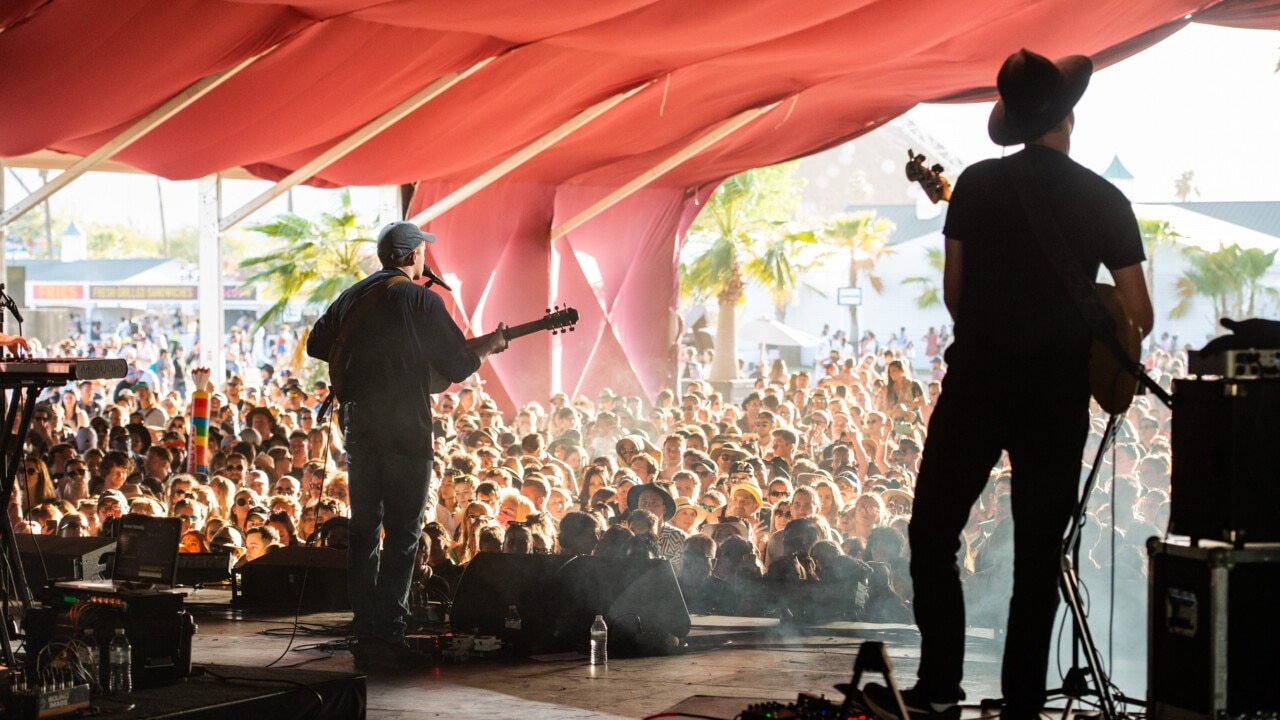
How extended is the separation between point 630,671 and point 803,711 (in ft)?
6.05

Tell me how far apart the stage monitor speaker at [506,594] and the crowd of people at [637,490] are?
309 millimetres

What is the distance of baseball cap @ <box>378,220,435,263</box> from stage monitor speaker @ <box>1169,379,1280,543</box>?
335 cm

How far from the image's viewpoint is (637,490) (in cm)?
730

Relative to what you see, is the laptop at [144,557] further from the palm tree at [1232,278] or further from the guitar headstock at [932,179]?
the palm tree at [1232,278]

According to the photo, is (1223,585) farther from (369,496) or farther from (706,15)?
(706,15)

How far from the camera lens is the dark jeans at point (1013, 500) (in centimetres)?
320

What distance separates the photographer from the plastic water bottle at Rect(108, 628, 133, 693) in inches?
169

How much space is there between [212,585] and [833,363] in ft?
37.5

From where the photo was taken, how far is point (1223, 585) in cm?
316

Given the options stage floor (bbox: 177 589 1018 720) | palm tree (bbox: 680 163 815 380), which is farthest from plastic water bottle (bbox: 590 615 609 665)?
palm tree (bbox: 680 163 815 380)

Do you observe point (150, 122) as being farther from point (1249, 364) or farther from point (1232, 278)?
point (1232, 278)

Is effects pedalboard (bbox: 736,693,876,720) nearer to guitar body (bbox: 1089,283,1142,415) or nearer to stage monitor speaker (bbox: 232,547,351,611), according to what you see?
guitar body (bbox: 1089,283,1142,415)

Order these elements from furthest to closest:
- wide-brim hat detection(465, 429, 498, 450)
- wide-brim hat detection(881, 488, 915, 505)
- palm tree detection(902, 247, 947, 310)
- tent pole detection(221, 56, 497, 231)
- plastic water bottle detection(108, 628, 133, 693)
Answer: palm tree detection(902, 247, 947, 310), wide-brim hat detection(465, 429, 498, 450), tent pole detection(221, 56, 497, 231), wide-brim hat detection(881, 488, 915, 505), plastic water bottle detection(108, 628, 133, 693)

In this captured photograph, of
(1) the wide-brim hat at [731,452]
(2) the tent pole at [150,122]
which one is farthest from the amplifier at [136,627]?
(1) the wide-brim hat at [731,452]
